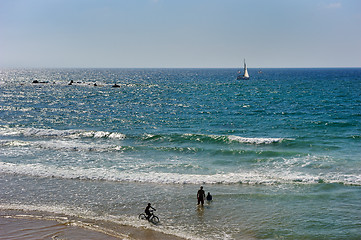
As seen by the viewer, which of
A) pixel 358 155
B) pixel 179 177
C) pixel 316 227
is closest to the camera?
pixel 316 227

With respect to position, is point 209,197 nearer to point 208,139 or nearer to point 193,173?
point 193,173

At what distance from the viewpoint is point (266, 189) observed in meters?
23.2

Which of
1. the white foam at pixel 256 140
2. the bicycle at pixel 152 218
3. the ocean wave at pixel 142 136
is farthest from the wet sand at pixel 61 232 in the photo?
the white foam at pixel 256 140

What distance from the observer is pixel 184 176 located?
2572 centimetres

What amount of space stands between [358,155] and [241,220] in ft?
54.4

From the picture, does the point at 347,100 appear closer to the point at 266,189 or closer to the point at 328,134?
the point at 328,134

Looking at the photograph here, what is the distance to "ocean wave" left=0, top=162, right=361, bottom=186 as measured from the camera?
24.5 m

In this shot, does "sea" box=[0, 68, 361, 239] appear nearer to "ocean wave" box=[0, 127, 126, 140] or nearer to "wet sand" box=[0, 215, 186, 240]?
"ocean wave" box=[0, 127, 126, 140]

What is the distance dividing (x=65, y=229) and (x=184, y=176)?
1039 cm

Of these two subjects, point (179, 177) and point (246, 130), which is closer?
point (179, 177)

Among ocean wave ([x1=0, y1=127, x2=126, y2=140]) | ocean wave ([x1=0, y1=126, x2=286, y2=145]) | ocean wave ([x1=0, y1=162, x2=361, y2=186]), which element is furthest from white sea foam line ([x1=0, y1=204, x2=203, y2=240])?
ocean wave ([x1=0, y1=127, x2=126, y2=140])

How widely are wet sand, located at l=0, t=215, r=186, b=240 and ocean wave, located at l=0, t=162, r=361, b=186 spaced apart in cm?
742

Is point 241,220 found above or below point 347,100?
below

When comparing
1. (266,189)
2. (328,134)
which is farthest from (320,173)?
(328,134)
